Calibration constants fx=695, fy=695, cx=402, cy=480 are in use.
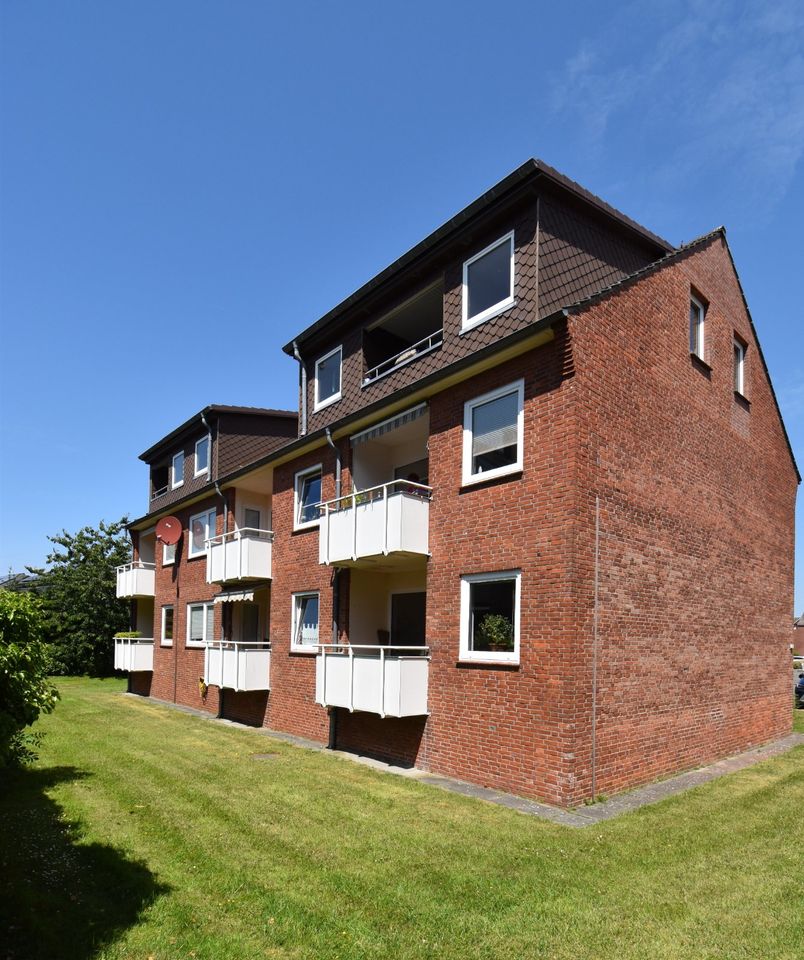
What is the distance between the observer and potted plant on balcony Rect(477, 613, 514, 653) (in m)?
11.3

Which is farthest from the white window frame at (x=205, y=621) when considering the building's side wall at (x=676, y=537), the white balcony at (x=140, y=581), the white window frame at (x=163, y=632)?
the building's side wall at (x=676, y=537)

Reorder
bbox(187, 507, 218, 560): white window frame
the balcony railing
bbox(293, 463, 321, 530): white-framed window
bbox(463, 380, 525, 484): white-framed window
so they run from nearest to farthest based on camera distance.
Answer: bbox(463, 380, 525, 484): white-framed window → the balcony railing → bbox(293, 463, 321, 530): white-framed window → bbox(187, 507, 218, 560): white window frame

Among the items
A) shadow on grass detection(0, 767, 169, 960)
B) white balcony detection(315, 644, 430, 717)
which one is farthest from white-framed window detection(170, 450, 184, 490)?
shadow on grass detection(0, 767, 169, 960)

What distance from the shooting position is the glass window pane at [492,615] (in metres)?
11.3

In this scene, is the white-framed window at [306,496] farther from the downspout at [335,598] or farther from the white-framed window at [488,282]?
the white-framed window at [488,282]

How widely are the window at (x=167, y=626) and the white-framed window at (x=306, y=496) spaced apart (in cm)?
1078

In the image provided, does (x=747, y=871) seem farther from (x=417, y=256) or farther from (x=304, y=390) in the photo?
(x=304, y=390)

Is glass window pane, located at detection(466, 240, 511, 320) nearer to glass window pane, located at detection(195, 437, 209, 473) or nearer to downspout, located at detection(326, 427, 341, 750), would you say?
downspout, located at detection(326, 427, 341, 750)

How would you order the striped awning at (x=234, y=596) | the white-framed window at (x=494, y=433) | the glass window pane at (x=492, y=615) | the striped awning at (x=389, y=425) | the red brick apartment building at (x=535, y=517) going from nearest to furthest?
the red brick apartment building at (x=535, y=517)
the glass window pane at (x=492, y=615)
the white-framed window at (x=494, y=433)
the striped awning at (x=389, y=425)
the striped awning at (x=234, y=596)

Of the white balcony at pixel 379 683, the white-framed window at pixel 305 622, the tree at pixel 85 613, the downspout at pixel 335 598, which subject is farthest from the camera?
the tree at pixel 85 613

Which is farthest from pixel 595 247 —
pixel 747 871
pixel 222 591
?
pixel 222 591

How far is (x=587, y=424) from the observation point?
11.0m

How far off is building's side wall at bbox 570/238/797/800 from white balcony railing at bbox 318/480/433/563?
10.9 ft

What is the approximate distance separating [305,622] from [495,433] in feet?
25.2
